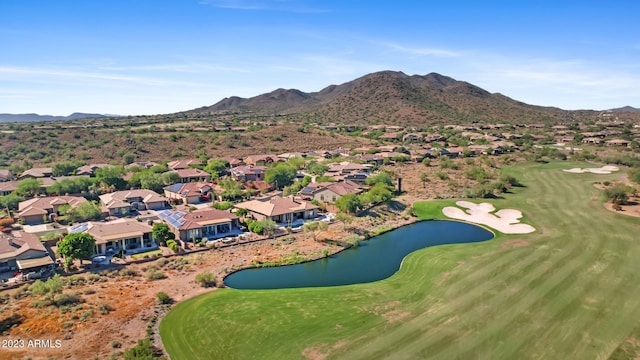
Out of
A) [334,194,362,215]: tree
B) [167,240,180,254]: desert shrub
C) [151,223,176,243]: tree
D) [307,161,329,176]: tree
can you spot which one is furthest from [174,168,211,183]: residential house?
[167,240,180,254]: desert shrub

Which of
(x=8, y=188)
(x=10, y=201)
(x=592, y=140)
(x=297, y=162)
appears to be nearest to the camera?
(x=10, y=201)

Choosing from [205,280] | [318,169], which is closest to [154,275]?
[205,280]

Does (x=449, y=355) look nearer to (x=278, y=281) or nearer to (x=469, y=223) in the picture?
(x=278, y=281)

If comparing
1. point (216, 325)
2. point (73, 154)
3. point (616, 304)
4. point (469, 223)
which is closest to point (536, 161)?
point (469, 223)

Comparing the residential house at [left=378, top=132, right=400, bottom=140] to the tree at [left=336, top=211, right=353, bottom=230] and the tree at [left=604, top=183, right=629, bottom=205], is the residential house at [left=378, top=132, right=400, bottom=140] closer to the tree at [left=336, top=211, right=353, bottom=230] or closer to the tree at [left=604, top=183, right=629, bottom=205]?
the tree at [left=604, top=183, right=629, bottom=205]

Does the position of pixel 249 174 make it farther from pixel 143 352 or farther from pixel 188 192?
pixel 143 352

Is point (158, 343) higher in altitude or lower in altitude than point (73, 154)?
lower
